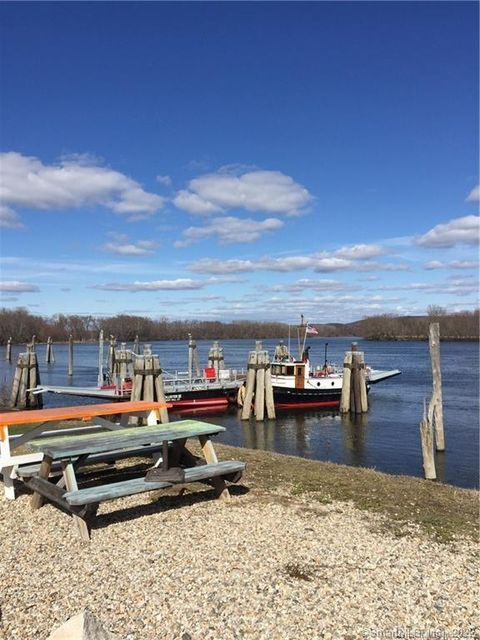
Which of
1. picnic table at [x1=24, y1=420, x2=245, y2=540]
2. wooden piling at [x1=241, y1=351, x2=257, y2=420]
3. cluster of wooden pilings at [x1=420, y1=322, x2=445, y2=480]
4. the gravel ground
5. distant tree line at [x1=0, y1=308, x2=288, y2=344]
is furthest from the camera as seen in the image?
distant tree line at [x1=0, y1=308, x2=288, y2=344]

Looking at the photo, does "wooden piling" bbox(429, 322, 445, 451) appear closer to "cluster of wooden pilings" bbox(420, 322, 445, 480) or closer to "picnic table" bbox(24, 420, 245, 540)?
"cluster of wooden pilings" bbox(420, 322, 445, 480)

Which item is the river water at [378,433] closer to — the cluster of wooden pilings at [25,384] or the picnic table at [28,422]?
the cluster of wooden pilings at [25,384]

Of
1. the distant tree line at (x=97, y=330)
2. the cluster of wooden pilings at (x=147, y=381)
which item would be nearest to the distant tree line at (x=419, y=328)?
the distant tree line at (x=97, y=330)

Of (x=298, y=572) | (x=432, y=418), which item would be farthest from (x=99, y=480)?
(x=432, y=418)

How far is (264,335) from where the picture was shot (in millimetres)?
158875

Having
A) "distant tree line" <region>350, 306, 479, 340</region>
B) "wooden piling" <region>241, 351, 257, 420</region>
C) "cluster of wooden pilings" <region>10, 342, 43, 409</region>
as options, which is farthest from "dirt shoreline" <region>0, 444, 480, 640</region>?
"distant tree line" <region>350, 306, 479, 340</region>

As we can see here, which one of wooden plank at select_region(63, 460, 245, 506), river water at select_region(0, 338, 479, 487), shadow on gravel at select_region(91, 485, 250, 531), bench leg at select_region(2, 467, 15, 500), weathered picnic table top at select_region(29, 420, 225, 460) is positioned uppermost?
weathered picnic table top at select_region(29, 420, 225, 460)

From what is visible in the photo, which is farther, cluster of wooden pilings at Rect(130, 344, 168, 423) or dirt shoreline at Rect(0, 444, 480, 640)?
cluster of wooden pilings at Rect(130, 344, 168, 423)

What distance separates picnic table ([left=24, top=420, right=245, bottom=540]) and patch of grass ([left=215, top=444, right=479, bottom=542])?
3.08 ft

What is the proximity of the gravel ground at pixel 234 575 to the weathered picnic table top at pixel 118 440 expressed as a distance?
0.84 m

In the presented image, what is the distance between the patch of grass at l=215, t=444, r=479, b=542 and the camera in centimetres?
633

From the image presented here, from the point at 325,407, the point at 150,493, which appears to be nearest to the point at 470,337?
the point at 325,407

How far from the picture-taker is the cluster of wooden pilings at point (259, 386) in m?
24.6

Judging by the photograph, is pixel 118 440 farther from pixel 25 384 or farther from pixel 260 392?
pixel 25 384
